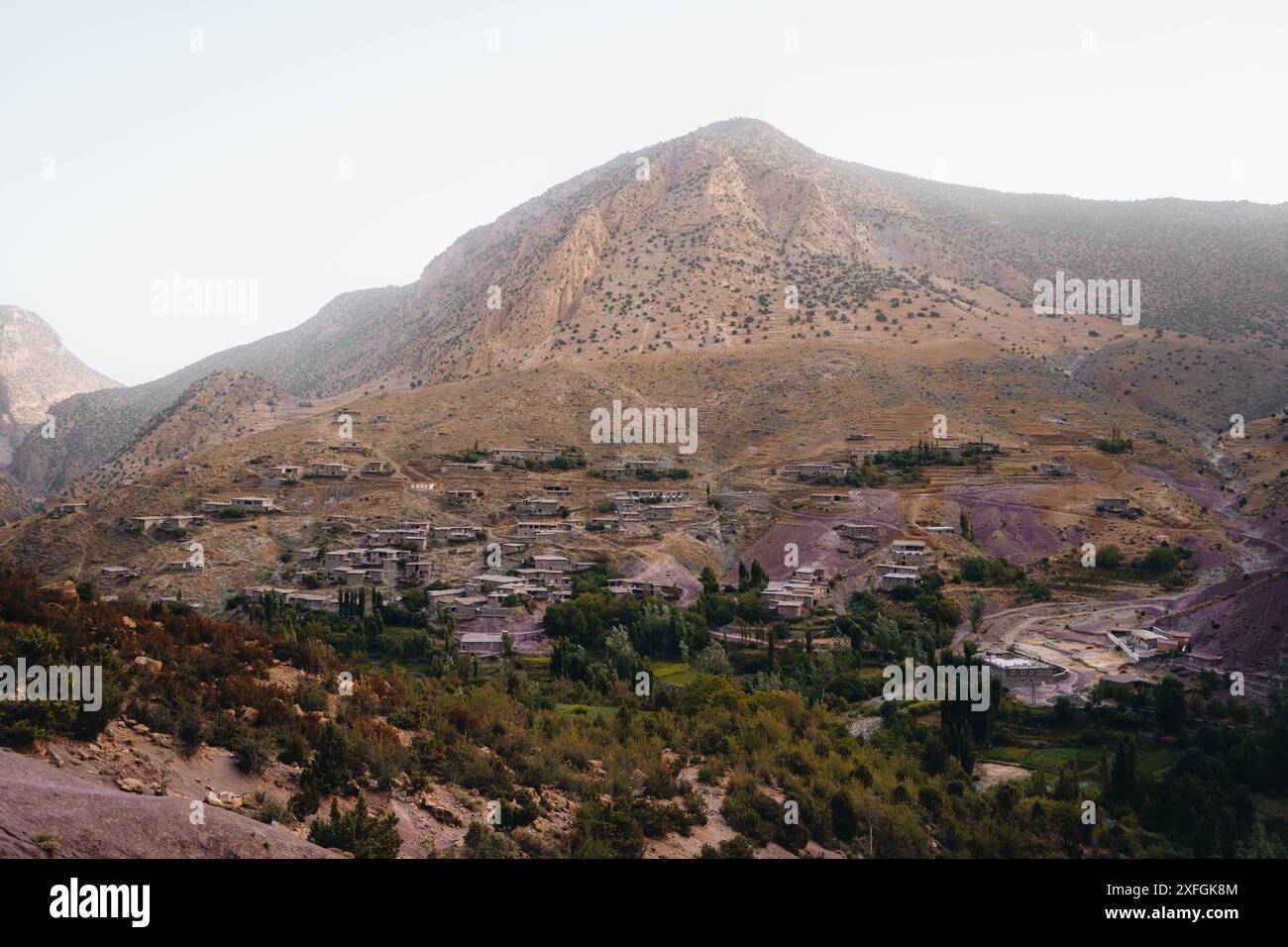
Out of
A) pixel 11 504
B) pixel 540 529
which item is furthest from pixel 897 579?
pixel 11 504

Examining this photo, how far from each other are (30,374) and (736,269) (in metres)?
139

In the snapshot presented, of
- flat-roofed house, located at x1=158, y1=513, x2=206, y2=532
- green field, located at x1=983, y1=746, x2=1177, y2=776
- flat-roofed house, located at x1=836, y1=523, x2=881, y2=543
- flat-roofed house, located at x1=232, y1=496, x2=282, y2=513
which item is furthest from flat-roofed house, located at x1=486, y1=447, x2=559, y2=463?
green field, located at x1=983, y1=746, x2=1177, y2=776

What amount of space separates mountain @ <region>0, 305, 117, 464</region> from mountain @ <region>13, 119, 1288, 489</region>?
16184 millimetres

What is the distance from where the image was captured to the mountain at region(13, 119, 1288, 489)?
95625 mm

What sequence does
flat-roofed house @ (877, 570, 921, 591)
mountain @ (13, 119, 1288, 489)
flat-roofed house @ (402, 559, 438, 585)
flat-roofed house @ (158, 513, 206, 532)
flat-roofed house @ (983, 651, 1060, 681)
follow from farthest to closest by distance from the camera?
mountain @ (13, 119, 1288, 489) → flat-roofed house @ (158, 513, 206, 532) → flat-roofed house @ (402, 559, 438, 585) → flat-roofed house @ (877, 570, 921, 591) → flat-roofed house @ (983, 651, 1060, 681)

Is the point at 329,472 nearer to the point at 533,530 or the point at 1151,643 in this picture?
the point at 533,530

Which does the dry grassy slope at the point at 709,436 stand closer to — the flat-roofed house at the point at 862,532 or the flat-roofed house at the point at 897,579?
the flat-roofed house at the point at 862,532

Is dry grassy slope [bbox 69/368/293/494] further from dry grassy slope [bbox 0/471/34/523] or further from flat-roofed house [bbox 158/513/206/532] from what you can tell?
flat-roofed house [bbox 158/513/206/532]

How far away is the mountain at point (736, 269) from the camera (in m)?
95.6

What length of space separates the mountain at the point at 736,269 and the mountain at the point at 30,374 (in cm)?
1618

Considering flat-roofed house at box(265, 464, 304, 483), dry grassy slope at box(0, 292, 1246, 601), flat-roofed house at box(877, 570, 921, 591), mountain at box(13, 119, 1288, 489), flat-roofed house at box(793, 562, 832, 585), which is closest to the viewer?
flat-roofed house at box(877, 570, 921, 591)

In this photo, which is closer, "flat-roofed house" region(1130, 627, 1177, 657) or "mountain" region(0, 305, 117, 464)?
"flat-roofed house" region(1130, 627, 1177, 657)
